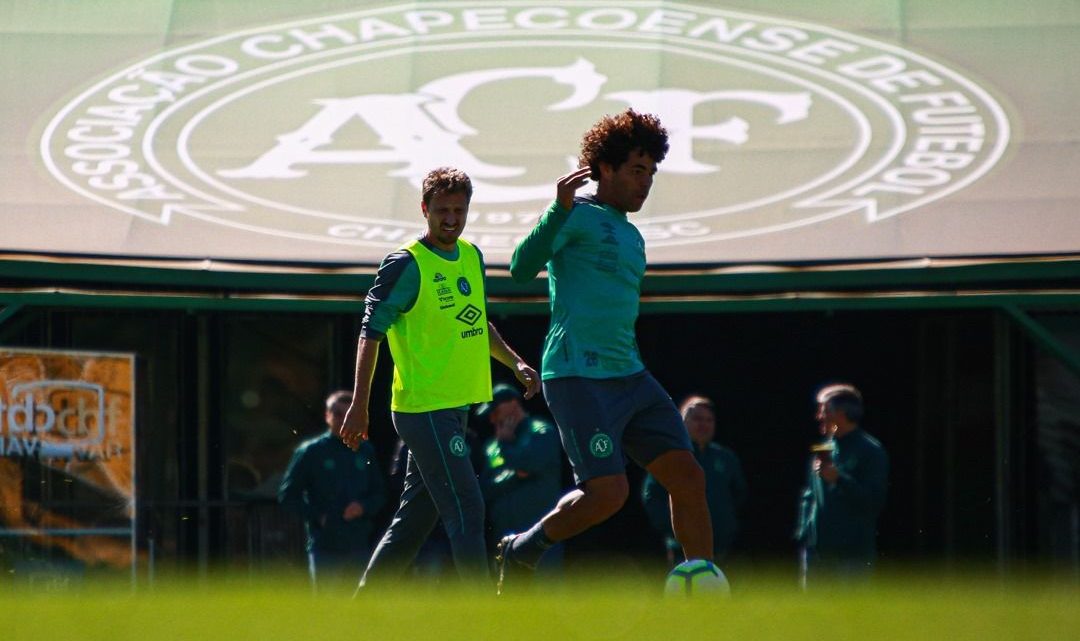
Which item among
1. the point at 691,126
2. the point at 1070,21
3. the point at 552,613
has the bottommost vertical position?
the point at 552,613

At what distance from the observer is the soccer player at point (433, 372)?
19.1 feet

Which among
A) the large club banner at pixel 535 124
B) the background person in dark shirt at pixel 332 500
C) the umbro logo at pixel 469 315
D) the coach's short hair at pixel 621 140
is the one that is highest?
the large club banner at pixel 535 124

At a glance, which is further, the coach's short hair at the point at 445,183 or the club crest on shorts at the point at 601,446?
the coach's short hair at the point at 445,183

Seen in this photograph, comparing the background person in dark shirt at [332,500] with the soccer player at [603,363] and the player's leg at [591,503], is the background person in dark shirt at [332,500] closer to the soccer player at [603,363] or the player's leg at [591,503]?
the soccer player at [603,363]

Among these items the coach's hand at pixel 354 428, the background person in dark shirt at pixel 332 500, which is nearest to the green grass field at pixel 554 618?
the coach's hand at pixel 354 428

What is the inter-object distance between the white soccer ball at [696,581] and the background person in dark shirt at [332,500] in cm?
461

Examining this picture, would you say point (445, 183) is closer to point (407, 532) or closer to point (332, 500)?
point (407, 532)

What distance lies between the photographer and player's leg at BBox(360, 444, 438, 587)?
19.4ft

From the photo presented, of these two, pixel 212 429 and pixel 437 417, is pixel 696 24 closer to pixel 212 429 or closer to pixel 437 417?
pixel 212 429

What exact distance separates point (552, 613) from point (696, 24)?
30.1 ft

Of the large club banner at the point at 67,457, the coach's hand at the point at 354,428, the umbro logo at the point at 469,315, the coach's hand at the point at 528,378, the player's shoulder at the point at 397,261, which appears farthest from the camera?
the large club banner at the point at 67,457

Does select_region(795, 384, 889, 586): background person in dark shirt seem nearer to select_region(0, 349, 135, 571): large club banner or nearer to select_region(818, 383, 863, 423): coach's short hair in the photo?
select_region(818, 383, 863, 423): coach's short hair

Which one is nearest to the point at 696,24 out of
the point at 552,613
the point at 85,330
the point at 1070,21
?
Result: the point at 1070,21

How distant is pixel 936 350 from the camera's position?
11.6 m
